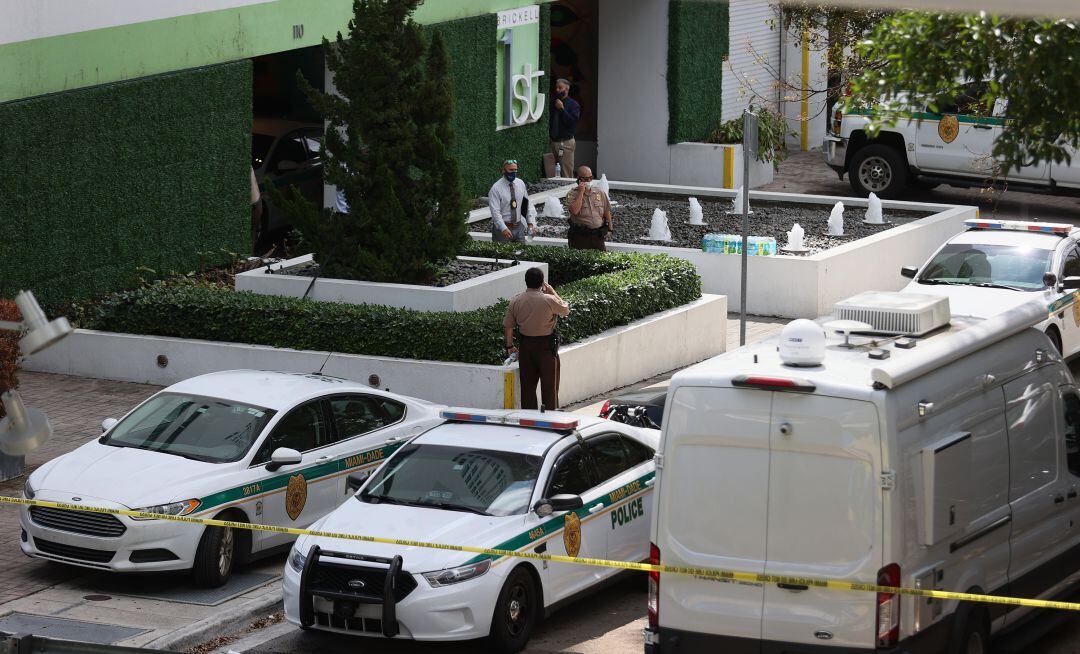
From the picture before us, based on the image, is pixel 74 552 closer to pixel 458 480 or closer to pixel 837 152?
pixel 458 480

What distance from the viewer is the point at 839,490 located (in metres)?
8.38

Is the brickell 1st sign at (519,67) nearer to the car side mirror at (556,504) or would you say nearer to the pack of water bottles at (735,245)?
the pack of water bottles at (735,245)

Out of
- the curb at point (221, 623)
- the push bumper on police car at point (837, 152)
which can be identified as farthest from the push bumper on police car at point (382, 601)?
the push bumper on police car at point (837, 152)

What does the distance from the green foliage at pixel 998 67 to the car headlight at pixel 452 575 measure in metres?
4.74

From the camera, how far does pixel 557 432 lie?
11.2 meters

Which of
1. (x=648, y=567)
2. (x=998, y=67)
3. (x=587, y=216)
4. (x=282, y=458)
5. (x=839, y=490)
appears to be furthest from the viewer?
(x=587, y=216)

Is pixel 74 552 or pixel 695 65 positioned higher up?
pixel 695 65

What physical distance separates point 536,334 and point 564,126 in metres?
14.5

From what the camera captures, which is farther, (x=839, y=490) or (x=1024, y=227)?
(x=1024, y=227)

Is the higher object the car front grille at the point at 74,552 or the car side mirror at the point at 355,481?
the car side mirror at the point at 355,481

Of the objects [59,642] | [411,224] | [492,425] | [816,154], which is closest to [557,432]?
[492,425]

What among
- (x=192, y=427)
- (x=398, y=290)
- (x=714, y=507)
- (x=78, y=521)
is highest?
(x=398, y=290)

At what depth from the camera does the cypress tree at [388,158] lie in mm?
17656

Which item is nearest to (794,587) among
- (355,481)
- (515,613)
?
(515,613)
